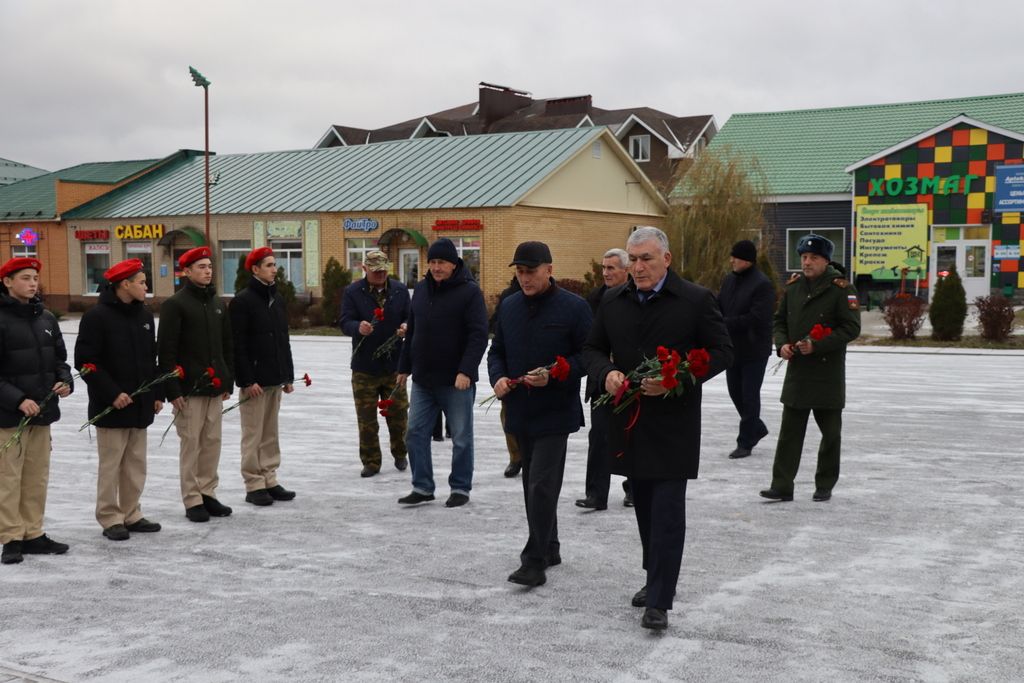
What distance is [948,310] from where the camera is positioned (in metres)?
25.4

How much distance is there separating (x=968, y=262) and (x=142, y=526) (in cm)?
3454

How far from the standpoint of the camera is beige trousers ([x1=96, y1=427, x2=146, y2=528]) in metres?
7.11

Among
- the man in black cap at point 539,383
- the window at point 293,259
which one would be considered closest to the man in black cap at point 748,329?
the man in black cap at point 539,383

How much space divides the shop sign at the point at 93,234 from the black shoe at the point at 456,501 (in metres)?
41.5

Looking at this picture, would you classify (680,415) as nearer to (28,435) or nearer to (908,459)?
(28,435)

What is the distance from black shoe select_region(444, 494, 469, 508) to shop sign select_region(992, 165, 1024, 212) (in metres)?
31.6

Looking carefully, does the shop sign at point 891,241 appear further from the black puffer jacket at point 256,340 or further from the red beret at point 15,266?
the red beret at point 15,266

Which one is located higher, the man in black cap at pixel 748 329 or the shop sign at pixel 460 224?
the shop sign at pixel 460 224

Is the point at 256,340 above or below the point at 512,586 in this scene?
above

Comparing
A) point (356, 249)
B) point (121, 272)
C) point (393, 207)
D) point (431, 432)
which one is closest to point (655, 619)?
point (431, 432)

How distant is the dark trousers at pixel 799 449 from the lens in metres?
8.18

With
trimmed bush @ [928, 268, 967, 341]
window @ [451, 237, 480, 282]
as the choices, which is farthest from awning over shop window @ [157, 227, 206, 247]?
trimmed bush @ [928, 268, 967, 341]

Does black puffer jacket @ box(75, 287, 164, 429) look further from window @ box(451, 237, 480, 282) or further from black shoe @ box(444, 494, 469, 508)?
window @ box(451, 237, 480, 282)

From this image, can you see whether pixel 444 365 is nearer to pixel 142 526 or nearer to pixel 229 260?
pixel 142 526
